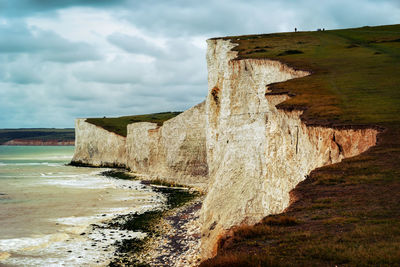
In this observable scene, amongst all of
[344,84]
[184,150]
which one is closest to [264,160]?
[344,84]

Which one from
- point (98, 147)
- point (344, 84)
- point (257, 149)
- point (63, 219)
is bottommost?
point (63, 219)

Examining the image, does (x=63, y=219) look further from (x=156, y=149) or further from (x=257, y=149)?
(x=156, y=149)

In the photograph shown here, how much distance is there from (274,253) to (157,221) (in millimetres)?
23367

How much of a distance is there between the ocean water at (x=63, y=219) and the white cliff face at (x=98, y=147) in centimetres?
3150

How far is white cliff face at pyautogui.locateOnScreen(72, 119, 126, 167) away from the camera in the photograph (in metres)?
84.8

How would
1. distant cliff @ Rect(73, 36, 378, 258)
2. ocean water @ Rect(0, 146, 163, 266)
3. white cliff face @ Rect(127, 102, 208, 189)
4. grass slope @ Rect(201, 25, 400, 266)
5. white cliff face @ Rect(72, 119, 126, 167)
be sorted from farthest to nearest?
white cliff face @ Rect(72, 119, 126, 167) < white cliff face @ Rect(127, 102, 208, 189) < ocean water @ Rect(0, 146, 163, 266) < distant cliff @ Rect(73, 36, 378, 258) < grass slope @ Rect(201, 25, 400, 266)

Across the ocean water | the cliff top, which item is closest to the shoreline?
the ocean water

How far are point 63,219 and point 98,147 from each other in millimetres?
60476

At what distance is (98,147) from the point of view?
89.6 meters

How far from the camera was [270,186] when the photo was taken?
696 inches

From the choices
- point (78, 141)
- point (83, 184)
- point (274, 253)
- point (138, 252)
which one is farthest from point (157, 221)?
point (78, 141)

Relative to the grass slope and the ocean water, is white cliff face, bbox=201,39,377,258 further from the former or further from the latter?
the ocean water

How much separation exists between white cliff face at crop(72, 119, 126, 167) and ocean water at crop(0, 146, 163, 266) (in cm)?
3150

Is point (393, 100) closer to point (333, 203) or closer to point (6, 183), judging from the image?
point (333, 203)
